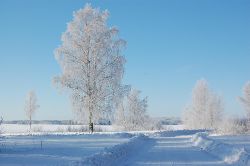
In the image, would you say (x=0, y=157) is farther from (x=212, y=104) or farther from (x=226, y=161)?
(x=212, y=104)

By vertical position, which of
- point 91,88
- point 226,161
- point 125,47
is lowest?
point 226,161

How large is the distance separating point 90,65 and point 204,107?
174 feet

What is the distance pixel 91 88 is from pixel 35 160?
84.3 ft

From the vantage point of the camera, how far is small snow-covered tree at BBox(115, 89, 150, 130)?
8756 centimetres

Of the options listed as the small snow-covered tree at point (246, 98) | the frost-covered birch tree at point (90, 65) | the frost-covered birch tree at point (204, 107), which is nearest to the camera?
the frost-covered birch tree at point (90, 65)

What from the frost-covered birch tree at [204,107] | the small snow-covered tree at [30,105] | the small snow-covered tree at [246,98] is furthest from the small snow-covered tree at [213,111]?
the small snow-covered tree at [30,105]

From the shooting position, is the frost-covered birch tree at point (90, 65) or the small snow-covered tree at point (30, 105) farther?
the small snow-covered tree at point (30, 105)

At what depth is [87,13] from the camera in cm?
4344

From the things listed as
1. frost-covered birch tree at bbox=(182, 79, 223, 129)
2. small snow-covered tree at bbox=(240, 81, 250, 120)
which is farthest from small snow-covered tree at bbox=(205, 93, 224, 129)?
small snow-covered tree at bbox=(240, 81, 250, 120)

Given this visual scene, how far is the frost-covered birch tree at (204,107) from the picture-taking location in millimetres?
91938

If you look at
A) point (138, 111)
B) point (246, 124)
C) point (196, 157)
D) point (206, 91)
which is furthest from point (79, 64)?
point (206, 91)

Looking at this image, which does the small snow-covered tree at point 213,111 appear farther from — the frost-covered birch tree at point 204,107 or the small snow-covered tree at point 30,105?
the small snow-covered tree at point 30,105

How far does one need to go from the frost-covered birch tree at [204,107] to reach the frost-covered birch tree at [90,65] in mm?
51030

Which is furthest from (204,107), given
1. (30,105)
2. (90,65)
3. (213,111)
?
(90,65)
